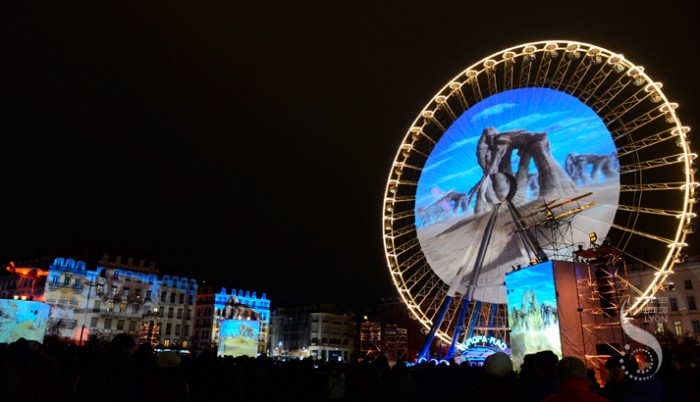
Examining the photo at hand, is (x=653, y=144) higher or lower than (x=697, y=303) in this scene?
higher

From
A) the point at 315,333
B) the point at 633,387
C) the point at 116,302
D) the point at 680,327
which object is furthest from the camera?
the point at 315,333

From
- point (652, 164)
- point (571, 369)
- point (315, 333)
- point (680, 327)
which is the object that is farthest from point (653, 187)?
point (315, 333)

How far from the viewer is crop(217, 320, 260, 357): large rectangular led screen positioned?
45.7m

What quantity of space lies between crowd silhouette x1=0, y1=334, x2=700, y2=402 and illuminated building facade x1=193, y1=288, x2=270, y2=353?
8744 centimetres

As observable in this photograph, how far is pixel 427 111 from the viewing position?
1535 inches

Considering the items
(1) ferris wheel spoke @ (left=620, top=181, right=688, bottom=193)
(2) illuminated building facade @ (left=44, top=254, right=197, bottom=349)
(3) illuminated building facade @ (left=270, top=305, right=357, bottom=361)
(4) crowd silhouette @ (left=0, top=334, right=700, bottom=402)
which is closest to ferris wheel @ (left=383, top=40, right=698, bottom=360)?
(1) ferris wheel spoke @ (left=620, top=181, right=688, bottom=193)

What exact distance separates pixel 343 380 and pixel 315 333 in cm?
10755

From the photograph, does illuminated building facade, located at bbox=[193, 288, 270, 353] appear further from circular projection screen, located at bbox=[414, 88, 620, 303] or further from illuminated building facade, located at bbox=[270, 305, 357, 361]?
circular projection screen, located at bbox=[414, 88, 620, 303]

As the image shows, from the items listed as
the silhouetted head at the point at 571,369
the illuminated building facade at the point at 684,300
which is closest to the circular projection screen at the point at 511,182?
the silhouetted head at the point at 571,369

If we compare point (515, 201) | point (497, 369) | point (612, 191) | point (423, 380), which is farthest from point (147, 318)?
point (497, 369)

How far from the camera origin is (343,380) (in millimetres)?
12273

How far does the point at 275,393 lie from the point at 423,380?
421 cm

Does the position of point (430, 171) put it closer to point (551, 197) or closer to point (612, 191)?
point (551, 197)

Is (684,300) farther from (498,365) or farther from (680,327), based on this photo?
(498,365)
